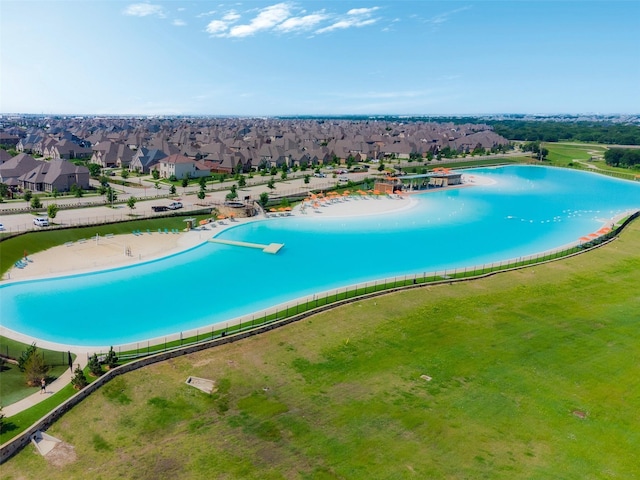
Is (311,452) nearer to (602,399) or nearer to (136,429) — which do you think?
(136,429)

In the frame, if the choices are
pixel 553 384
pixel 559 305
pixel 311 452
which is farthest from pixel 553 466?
pixel 559 305

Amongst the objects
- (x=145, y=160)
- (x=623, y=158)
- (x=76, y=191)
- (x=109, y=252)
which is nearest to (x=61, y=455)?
(x=109, y=252)

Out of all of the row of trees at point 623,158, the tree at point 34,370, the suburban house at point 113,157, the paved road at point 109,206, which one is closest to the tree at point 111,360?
the tree at point 34,370

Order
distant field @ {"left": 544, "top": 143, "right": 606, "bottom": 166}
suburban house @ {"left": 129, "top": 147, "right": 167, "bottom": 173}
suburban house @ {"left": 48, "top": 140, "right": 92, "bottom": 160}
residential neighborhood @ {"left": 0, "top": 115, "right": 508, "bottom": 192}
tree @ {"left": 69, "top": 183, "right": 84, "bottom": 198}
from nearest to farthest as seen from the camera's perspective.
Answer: tree @ {"left": 69, "top": 183, "right": 84, "bottom": 198}
residential neighborhood @ {"left": 0, "top": 115, "right": 508, "bottom": 192}
suburban house @ {"left": 129, "top": 147, "right": 167, "bottom": 173}
suburban house @ {"left": 48, "top": 140, "right": 92, "bottom": 160}
distant field @ {"left": 544, "top": 143, "right": 606, "bottom": 166}

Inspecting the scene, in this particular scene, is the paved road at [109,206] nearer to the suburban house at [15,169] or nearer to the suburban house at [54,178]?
the suburban house at [54,178]

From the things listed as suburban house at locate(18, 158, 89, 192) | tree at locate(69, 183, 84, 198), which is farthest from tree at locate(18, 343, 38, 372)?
suburban house at locate(18, 158, 89, 192)

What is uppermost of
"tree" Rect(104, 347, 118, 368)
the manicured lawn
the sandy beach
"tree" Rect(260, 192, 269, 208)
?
"tree" Rect(260, 192, 269, 208)

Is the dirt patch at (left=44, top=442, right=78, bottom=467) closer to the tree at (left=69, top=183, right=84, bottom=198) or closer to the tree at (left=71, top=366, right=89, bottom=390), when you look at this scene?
the tree at (left=71, top=366, right=89, bottom=390)
